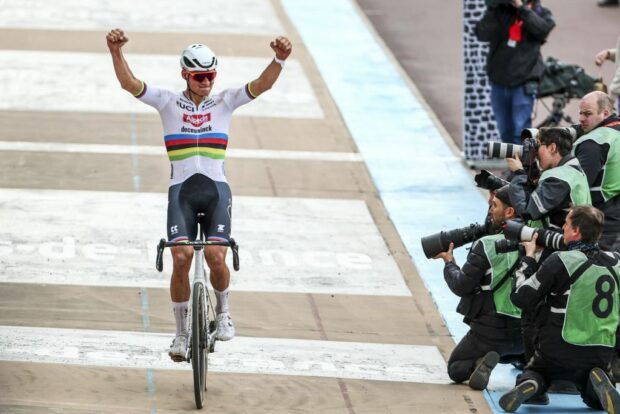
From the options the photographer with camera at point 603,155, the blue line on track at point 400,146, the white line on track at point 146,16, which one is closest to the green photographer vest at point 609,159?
the photographer with camera at point 603,155

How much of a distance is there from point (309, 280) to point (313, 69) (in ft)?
30.5

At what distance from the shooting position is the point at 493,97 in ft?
57.5

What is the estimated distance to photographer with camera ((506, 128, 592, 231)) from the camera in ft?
35.6

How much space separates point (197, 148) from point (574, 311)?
10.6ft

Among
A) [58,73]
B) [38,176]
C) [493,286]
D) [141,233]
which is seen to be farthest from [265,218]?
[58,73]

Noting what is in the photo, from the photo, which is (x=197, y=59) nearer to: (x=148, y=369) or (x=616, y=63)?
(x=148, y=369)

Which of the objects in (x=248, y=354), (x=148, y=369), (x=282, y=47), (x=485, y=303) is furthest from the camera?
(x=248, y=354)

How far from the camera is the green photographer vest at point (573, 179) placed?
10887 millimetres

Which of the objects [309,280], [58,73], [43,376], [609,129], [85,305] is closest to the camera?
[43,376]

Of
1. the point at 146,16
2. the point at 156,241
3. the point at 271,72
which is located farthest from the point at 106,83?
the point at 271,72

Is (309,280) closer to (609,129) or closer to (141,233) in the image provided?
(141,233)

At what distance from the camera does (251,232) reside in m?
15.4

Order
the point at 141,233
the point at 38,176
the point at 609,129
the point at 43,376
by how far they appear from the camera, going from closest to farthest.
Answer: the point at 43,376
the point at 609,129
the point at 141,233
the point at 38,176

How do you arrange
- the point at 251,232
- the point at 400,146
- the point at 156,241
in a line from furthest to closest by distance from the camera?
the point at 400,146, the point at 251,232, the point at 156,241
